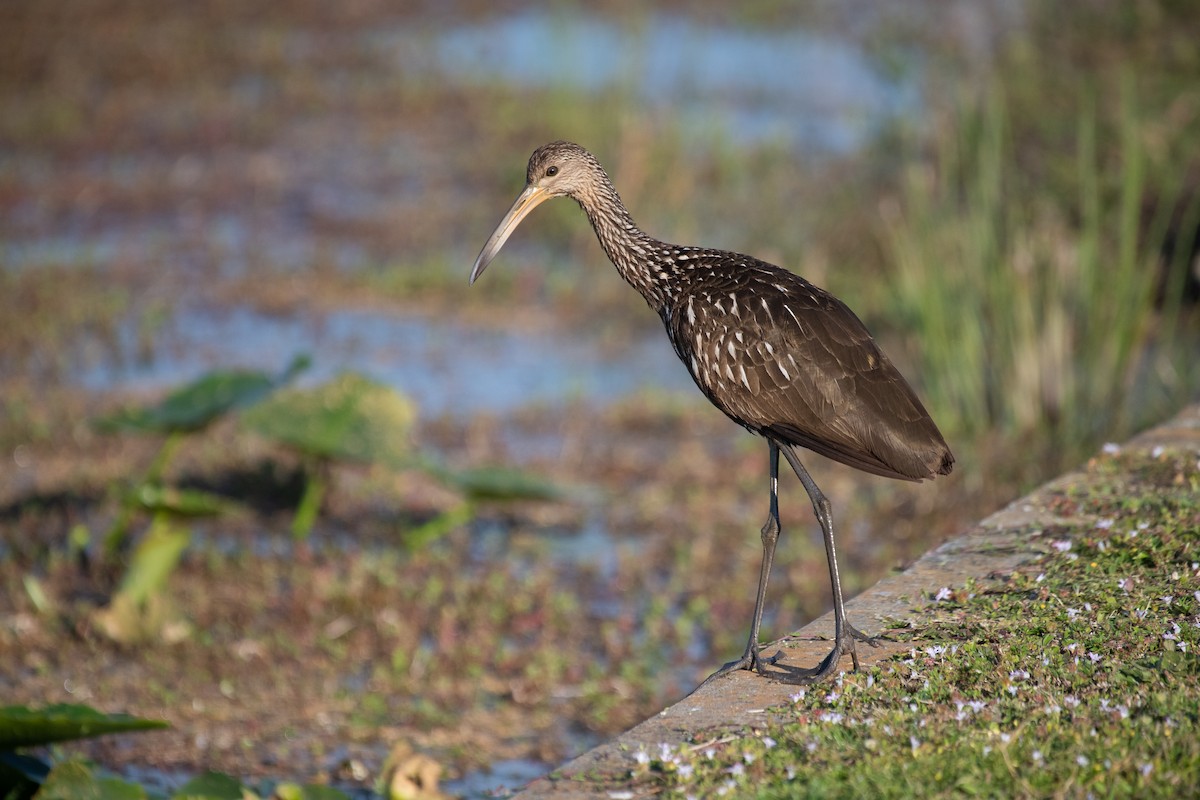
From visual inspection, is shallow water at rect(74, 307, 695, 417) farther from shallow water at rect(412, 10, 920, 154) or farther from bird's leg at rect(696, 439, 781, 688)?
bird's leg at rect(696, 439, 781, 688)

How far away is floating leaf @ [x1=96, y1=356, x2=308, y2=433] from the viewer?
19.5ft

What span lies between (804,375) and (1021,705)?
1.06 meters

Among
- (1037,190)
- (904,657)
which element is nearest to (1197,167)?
(1037,190)

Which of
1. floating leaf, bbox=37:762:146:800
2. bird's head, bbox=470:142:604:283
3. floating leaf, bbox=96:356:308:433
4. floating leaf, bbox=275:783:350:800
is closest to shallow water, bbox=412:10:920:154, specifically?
floating leaf, bbox=96:356:308:433

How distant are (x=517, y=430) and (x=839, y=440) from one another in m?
4.49

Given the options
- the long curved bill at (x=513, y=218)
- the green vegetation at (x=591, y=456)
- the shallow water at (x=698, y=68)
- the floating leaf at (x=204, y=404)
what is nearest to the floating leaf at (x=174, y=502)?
the green vegetation at (x=591, y=456)

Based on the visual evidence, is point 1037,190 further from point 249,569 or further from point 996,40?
point 249,569

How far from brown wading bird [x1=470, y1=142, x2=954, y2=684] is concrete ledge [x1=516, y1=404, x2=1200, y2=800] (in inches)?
4.6

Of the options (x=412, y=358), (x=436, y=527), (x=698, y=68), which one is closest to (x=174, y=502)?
(x=436, y=527)

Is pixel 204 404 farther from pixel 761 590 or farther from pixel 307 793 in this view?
pixel 761 590

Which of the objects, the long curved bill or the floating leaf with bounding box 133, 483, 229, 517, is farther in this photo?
the floating leaf with bounding box 133, 483, 229, 517

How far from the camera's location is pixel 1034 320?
7.25 m

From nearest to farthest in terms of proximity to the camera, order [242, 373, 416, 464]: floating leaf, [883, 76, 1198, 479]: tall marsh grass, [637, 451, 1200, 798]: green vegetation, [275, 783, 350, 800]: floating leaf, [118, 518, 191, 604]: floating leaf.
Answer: [637, 451, 1200, 798]: green vegetation → [275, 783, 350, 800]: floating leaf → [118, 518, 191, 604]: floating leaf → [242, 373, 416, 464]: floating leaf → [883, 76, 1198, 479]: tall marsh grass

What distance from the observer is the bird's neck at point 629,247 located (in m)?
4.48
